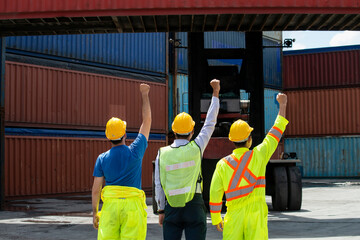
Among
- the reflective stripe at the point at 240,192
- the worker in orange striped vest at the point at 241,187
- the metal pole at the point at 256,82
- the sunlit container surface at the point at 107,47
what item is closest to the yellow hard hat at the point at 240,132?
the worker in orange striped vest at the point at 241,187

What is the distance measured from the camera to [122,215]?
4.29 metres

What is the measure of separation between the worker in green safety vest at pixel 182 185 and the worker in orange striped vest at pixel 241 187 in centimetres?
19

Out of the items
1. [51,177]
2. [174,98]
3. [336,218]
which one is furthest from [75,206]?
[174,98]

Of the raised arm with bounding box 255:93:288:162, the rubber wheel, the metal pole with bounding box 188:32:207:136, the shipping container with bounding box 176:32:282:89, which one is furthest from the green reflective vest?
the shipping container with bounding box 176:32:282:89

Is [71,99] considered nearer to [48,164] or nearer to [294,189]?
[48,164]

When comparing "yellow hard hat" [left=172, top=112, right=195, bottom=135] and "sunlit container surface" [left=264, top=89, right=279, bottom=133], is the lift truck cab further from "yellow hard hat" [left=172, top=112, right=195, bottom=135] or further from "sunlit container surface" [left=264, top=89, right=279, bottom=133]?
"sunlit container surface" [left=264, top=89, right=279, bottom=133]

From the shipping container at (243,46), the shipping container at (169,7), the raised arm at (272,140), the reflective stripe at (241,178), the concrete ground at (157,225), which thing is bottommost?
the concrete ground at (157,225)

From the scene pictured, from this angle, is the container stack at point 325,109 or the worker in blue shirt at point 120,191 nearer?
the worker in blue shirt at point 120,191

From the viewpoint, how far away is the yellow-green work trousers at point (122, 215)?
425cm

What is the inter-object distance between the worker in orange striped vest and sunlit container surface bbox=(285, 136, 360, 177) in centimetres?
2998

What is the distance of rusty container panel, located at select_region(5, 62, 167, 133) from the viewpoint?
18.6 meters

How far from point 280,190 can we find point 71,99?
11001mm

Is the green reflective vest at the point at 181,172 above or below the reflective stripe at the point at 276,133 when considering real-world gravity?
below

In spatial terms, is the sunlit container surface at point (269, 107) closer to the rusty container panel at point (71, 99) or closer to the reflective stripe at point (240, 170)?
the rusty container panel at point (71, 99)
